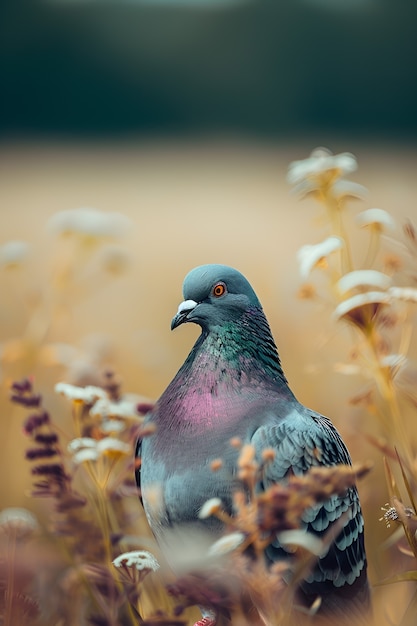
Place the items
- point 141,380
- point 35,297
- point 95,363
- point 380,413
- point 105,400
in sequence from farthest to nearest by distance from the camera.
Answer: point 141,380 → point 35,297 → point 95,363 → point 380,413 → point 105,400

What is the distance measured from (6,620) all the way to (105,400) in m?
0.31

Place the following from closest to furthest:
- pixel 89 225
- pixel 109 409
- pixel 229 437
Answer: pixel 109 409, pixel 229 437, pixel 89 225

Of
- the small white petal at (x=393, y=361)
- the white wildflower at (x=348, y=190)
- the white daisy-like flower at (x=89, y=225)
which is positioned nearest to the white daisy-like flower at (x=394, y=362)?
the small white petal at (x=393, y=361)

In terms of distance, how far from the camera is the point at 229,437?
3.99 feet

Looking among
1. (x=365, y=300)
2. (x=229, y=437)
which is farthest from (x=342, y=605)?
(x=365, y=300)

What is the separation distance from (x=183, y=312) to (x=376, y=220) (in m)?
0.32

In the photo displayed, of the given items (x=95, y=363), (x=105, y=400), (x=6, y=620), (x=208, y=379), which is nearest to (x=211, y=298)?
(x=208, y=379)

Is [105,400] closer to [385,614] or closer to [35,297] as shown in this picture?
[385,614]

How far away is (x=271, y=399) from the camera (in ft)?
4.19

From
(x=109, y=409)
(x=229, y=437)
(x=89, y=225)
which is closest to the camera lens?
(x=109, y=409)

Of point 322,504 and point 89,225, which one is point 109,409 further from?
point 89,225

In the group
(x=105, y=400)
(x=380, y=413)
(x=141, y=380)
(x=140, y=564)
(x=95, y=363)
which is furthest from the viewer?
(x=141, y=380)

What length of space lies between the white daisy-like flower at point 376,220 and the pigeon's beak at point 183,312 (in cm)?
28

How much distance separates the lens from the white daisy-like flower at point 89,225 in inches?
63.4
